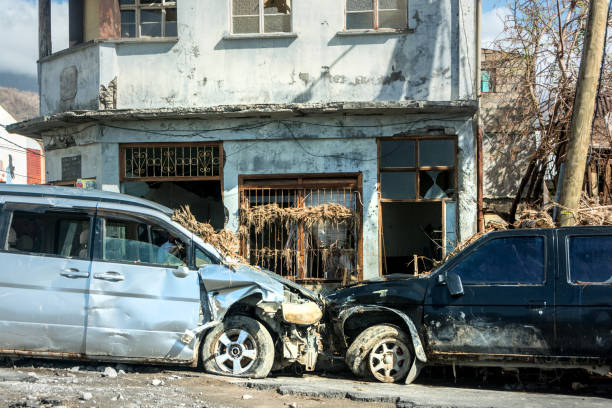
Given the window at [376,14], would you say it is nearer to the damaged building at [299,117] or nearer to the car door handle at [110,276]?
the damaged building at [299,117]

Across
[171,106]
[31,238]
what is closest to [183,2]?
[171,106]

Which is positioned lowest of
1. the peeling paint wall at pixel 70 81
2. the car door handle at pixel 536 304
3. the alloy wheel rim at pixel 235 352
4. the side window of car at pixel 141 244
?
the alloy wheel rim at pixel 235 352

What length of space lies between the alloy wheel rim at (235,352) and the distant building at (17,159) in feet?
115

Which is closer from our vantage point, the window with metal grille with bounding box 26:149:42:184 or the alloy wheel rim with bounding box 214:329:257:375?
the alloy wheel rim with bounding box 214:329:257:375

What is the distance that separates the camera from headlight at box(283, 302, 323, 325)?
655cm

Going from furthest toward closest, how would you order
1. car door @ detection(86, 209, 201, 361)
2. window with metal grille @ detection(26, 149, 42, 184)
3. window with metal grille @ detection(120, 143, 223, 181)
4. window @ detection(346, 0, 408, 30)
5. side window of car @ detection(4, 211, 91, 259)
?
1. window with metal grille @ detection(26, 149, 42, 184)
2. window with metal grille @ detection(120, 143, 223, 181)
3. window @ detection(346, 0, 408, 30)
4. side window of car @ detection(4, 211, 91, 259)
5. car door @ detection(86, 209, 201, 361)

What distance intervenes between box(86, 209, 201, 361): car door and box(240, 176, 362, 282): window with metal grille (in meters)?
4.67

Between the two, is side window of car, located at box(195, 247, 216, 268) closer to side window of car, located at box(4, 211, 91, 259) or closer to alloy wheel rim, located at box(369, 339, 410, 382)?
side window of car, located at box(4, 211, 91, 259)

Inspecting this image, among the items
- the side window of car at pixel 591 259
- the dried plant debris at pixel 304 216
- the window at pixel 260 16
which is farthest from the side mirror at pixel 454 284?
the window at pixel 260 16

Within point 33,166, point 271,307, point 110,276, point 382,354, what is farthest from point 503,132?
point 33,166

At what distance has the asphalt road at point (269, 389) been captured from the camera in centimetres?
554

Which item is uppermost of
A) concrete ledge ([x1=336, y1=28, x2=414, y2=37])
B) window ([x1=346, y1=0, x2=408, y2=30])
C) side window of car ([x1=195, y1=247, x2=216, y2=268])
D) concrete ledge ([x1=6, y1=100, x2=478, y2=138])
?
window ([x1=346, y1=0, x2=408, y2=30])

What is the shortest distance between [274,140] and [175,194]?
2823mm

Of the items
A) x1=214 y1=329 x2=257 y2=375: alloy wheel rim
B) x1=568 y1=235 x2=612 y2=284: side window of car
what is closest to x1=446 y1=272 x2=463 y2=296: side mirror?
x1=568 y1=235 x2=612 y2=284: side window of car
